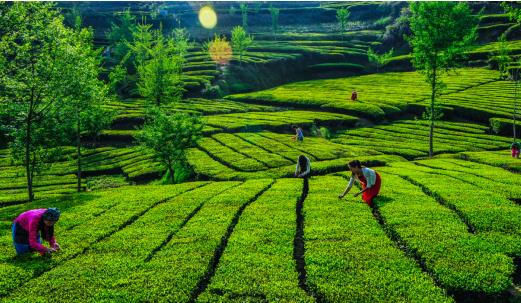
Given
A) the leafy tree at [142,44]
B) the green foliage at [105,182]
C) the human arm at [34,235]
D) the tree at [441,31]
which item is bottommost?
the green foliage at [105,182]

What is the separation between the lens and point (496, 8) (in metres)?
152

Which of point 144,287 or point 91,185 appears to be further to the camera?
point 91,185

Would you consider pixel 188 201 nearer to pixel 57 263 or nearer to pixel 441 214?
pixel 57 263

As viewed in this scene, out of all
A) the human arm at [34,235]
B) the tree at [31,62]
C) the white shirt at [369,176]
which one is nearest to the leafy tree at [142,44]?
the tree at [31,62]

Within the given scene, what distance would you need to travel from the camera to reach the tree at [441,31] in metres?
40.6

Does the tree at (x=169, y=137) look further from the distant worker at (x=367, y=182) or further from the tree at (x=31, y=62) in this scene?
the distant worker at (x=367, y=182)

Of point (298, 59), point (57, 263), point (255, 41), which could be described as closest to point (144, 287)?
point (57, 263)

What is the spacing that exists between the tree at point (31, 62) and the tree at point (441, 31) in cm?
3647

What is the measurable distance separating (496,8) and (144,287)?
7223 inches

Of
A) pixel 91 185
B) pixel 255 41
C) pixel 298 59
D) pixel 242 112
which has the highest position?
pixel 255 41

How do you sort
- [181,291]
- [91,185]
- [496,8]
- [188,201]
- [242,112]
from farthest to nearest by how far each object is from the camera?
[496,8]
[242,112]
[91,185]
[188,201]
[181,291]

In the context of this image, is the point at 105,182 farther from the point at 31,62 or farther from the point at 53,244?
the point at 53,244

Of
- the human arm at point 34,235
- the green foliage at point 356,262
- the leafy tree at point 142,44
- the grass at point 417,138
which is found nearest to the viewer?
the green foliage at point 356,262

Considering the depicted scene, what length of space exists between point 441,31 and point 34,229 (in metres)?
43.3
